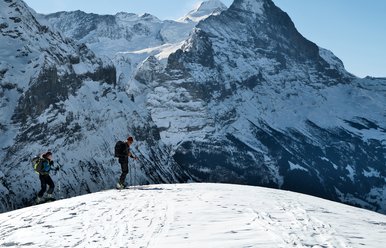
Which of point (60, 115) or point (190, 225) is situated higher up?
point (60, 115)

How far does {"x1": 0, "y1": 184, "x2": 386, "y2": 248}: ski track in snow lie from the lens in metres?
14.9

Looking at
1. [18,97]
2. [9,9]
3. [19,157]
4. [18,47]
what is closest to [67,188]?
[19,157]

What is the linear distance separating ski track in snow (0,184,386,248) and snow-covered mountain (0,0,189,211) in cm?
8251

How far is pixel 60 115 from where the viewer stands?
141500 millimetres

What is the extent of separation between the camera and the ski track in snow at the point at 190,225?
48.8 feet

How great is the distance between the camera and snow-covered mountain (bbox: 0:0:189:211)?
381ft

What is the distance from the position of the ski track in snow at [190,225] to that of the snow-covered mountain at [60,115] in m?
82.5

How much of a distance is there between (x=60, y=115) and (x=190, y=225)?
427 ft

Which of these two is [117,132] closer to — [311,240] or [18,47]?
[18,47]

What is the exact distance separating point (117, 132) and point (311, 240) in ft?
502

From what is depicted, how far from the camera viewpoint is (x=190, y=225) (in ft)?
55.7

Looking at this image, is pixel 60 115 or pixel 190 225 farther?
pixel 60 115

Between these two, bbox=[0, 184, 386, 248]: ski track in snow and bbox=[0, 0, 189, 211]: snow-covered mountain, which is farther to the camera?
bbox=[0, 0, 189, 211]: snow-covered mountain

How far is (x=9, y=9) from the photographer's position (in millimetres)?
147875
